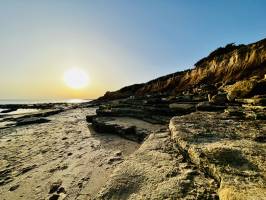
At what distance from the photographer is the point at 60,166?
21.8 ft

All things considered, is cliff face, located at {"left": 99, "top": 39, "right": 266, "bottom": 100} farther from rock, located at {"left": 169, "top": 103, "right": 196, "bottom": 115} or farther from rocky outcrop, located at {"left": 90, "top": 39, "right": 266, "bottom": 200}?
rocky outcrop, located at {"left": 90, "top": 39, "right": 266, "bottom": 200}

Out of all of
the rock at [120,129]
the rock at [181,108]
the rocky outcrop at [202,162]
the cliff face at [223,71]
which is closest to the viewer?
the rocky outcrop at [202,162]

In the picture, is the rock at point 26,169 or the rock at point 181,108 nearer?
the rock at point 26,169

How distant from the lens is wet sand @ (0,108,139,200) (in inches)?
201

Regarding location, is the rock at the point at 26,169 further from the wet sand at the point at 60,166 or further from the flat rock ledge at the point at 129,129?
the flat rock ledge at the point at 129,129

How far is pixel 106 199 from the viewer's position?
388 cm

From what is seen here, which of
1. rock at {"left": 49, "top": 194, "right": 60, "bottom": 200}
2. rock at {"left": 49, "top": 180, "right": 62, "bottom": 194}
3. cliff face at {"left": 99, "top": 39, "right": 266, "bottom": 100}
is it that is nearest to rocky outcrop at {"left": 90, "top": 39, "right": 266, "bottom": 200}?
rock at {"left": 49, "top": 194, "right": 60, "bottom": 200}

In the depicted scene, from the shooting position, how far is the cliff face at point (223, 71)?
23.2 meters

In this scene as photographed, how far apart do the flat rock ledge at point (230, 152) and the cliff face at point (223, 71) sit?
8.91 metres

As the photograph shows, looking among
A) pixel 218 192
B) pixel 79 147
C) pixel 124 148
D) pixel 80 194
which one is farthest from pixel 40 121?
pixel 218 192

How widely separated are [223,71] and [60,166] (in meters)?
26.1

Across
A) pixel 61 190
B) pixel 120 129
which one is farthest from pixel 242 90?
pixel 61 190

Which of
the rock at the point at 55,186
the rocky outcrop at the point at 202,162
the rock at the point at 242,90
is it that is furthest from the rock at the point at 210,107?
the rock at the point at 55,186

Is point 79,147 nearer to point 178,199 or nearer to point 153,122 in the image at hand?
point 153,122
